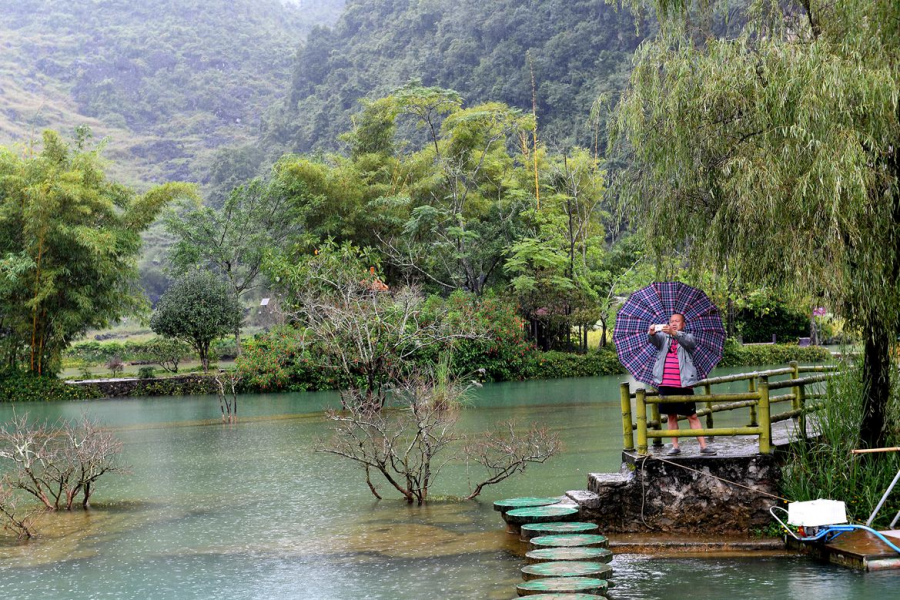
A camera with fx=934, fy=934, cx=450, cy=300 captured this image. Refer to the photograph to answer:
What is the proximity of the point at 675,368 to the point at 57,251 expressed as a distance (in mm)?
22432

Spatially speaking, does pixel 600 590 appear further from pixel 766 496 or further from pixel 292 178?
pixel 292 178

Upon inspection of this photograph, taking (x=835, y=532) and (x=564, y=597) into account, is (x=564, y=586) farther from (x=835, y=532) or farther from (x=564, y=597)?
(x=835, y=532)

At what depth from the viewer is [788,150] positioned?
739 cm

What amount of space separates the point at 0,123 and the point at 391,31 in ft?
114

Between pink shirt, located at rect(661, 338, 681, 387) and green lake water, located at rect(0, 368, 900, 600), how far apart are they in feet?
5.15

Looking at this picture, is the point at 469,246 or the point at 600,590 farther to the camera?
the point at 469,246

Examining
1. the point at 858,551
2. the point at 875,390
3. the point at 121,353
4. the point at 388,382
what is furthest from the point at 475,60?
the point at 858,551

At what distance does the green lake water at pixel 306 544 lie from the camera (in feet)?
22.6

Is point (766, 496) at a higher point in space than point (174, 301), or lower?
lower

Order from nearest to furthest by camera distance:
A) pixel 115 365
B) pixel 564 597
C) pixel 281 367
Result: pixel 564 597 < pixel 281 367 < pixel 115 365

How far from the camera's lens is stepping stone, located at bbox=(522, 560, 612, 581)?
21.3 feet

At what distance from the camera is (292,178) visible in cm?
3066

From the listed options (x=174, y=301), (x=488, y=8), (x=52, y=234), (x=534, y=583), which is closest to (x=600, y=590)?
(x=534, y=583)

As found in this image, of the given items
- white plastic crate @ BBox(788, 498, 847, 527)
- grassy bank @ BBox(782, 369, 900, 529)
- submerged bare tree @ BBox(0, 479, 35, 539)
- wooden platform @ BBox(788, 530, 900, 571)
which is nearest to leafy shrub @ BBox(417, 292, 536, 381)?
submerged bare tree @ BBox(0, 479, 35, 539)
